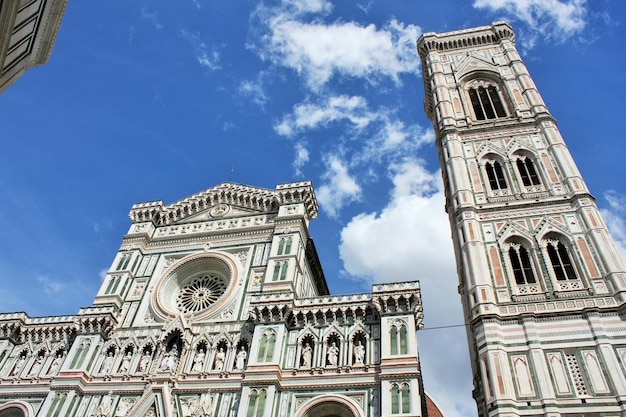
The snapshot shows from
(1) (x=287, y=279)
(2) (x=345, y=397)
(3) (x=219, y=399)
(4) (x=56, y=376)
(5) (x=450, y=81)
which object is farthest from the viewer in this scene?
(5) (x=450, y=81)

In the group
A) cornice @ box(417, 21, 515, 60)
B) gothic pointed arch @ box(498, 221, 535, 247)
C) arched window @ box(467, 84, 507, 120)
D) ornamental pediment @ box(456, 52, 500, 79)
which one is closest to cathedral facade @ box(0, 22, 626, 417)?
gothic pointed arch @ box(498, 221, 535, 247)

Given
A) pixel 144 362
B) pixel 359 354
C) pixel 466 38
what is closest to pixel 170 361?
pixel 144 362

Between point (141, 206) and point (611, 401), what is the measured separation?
22.2 meters

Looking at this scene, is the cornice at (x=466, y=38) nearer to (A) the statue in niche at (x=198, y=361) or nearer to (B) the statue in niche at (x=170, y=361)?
(A) the statue in niche at (x=198, y=361)

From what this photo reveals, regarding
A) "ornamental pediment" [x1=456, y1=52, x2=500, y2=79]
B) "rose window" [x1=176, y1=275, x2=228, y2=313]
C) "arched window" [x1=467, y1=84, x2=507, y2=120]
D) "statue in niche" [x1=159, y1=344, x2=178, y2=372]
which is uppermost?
"ornamental pediment" [x1=456, y1=52, x2=500, y2=79]

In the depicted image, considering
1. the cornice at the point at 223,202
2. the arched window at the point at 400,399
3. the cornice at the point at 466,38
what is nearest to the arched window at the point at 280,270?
the cornice at the point at 223,202

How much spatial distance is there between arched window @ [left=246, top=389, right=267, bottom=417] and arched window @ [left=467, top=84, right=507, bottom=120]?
62.9ft

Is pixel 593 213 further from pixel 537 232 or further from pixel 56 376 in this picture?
pixel 56 376

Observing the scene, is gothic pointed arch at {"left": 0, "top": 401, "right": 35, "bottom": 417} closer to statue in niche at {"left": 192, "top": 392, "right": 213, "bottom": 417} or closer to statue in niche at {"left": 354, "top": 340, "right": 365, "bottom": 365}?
statue in niche at {"left": 192, "top": 392, "right": 213, "bottom": 417}

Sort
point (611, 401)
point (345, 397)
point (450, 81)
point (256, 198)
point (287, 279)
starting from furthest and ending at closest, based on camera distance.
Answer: point (450, 81) → point (256, 198) → point (287, 279) → point (345, 397) → point (611, 401)

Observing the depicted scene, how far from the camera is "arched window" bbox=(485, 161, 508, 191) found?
23278 mm

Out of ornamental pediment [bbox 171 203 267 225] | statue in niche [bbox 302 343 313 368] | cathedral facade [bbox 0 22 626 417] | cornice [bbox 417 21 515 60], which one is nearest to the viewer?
cathedral facade [bbox 0 22 626 417]

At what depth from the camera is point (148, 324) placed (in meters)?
21.4

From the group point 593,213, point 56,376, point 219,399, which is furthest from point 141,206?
point 593,213
